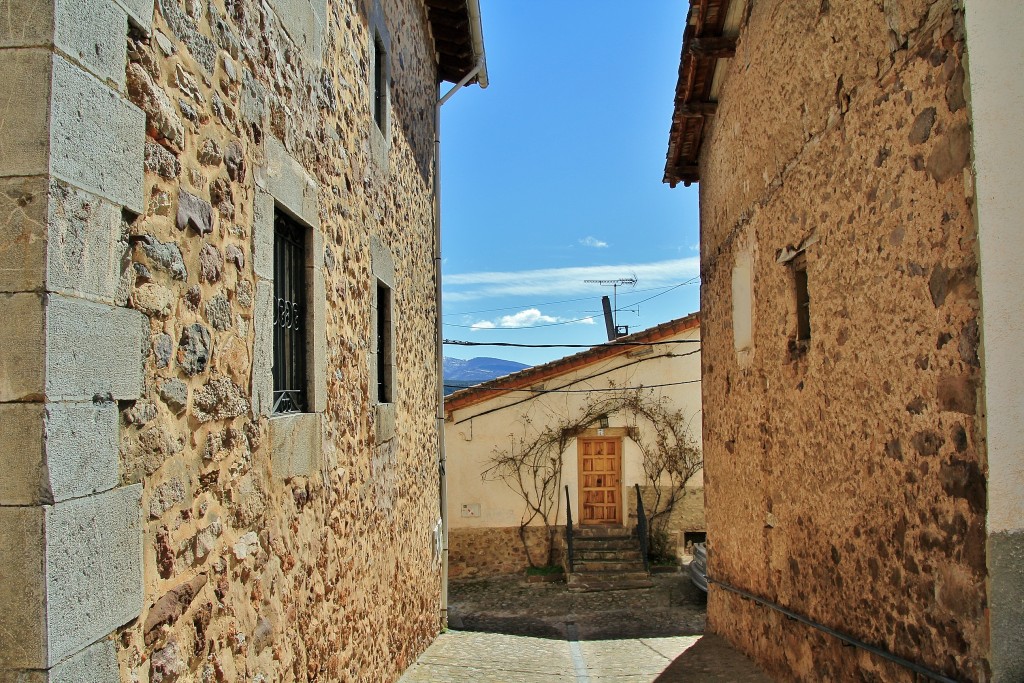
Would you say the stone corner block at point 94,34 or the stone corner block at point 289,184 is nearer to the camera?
the stone corner block at point 94,34

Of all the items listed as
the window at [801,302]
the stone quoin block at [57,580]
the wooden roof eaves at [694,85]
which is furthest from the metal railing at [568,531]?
the stone quoin block at [57,580]

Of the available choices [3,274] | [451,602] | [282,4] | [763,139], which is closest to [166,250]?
[3,274]

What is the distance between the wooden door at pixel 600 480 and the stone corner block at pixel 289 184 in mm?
10343

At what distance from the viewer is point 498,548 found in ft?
41.9

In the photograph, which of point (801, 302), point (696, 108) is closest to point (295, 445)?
point (801, 302)

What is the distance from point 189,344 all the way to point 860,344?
121 inches

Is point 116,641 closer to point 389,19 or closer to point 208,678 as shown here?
point 208,678

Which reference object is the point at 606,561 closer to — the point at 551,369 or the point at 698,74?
the point at 551,369

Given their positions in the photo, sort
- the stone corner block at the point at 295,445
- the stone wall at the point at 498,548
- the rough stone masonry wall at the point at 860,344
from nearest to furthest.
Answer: the rough stone masonry wall at the point at 860,344 → the stone corner block at the point at 295,445 → the stone wall at the point at 498,548

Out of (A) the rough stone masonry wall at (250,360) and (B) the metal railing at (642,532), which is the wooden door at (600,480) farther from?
(A) the rough stone masonry wall at (250,360)

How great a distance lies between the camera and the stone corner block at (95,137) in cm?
169

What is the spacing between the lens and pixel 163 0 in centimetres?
222

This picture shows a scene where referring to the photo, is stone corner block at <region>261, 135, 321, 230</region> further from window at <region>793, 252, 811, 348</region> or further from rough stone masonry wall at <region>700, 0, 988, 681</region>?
→ window at <region>793, 252, 811, 348</region>

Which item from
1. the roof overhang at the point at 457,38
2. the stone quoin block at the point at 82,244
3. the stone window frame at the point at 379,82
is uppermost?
the roof overhang at the point at 457,38
